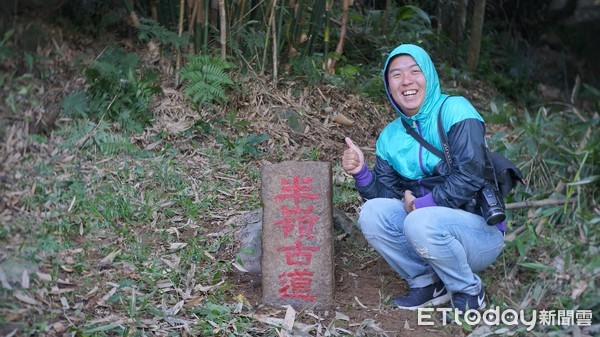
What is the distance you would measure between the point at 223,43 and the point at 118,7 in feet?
3.22

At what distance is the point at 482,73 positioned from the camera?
7.58 metres

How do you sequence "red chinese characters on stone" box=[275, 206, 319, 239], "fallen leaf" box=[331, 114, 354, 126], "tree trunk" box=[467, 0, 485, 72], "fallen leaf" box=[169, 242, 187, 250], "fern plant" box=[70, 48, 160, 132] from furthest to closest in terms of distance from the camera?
"tree trunk" box=[467, 0, 485, 72]
"fallen leaf" box=[331, 114, 354, 126]
"fern plant" box=[70, 48, 160, 132]
"fallen leaf" box=[169, 242, 187, 250]
"red chinese characters on stone" box=[275, 206, 319, 239]

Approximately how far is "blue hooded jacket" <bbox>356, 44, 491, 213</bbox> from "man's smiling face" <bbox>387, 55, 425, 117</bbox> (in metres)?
0.02

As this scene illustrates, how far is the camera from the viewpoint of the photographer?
336cm

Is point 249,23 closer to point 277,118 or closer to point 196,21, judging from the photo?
point 196,21

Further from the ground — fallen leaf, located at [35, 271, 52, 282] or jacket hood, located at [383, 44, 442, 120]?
jacket hood, located at [383, 44, 442, 120]

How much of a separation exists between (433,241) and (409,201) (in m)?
0.26

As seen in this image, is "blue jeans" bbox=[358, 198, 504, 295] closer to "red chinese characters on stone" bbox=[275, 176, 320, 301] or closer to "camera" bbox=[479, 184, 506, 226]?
"camera" bbox=[479, 184, 506, 226]

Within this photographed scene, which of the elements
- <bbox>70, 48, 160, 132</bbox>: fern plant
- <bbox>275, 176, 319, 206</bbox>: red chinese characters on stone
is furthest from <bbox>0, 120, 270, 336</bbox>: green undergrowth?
<bbox>275, 176, 319, 206</bbox>: red chinese characters on stone

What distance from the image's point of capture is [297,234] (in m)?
3.69

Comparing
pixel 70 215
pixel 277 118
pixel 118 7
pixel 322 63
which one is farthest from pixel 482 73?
pixel 70 215

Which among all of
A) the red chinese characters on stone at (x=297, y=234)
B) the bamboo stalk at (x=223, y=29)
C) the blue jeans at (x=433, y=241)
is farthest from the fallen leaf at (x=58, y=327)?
the bamboo stalk at (x=223, y=29)

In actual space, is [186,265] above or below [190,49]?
below

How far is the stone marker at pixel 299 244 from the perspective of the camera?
145 inches
